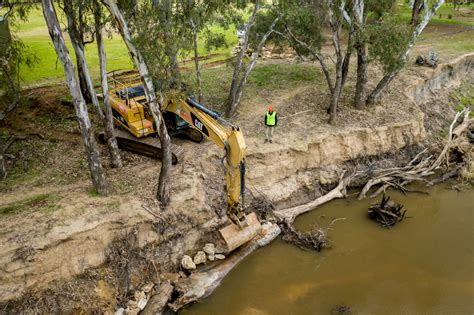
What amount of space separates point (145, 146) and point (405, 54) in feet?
41.6

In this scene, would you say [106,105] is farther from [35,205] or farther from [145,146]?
[35,205]

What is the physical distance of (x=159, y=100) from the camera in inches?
504

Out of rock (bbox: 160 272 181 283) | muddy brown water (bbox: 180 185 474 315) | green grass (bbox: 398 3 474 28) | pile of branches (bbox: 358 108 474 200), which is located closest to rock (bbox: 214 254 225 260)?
muddy brown water (bbox: 180 185 474 315)

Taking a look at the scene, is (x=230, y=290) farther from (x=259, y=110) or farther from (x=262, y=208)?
(x=259, y=110)

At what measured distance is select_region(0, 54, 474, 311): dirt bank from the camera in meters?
11.8

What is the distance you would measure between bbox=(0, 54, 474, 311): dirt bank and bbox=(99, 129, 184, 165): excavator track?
0.31m

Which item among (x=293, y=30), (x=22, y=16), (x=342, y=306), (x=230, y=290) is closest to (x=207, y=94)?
(x=293, y=30)

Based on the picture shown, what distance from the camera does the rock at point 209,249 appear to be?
14.3 m

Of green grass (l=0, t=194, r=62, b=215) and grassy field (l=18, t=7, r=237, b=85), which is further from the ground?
grassy field (l=18, t=7, r=237, b=85)

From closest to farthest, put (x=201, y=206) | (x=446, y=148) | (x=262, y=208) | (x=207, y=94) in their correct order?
(x=201, y=206), (x=262, y=208), (x=446, y=148), (x=207, y=94)

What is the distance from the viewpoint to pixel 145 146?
52.1ft

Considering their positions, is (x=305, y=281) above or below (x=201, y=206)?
below

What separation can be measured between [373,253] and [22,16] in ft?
48.0

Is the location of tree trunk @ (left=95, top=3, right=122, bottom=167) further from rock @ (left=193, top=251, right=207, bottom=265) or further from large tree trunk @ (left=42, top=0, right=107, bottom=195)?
rock @ (left=193, top=251, right=207, bottom=265)
